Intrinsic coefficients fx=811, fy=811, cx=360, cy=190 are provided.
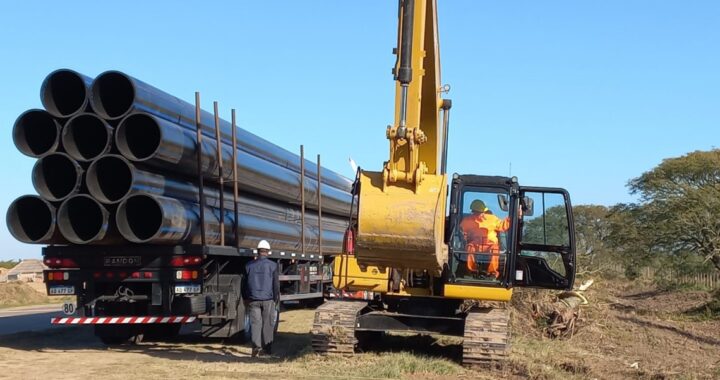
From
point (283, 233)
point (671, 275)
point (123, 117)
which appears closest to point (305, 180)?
point (283, 233)

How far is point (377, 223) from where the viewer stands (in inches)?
344

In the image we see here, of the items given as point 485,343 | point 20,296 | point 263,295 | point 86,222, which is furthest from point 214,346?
point 20,296

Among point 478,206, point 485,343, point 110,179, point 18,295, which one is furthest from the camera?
point 18,295

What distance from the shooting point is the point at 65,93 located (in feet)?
39.2

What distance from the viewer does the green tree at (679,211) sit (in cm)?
2831

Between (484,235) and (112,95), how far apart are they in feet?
18.7

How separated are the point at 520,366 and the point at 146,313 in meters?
5.72

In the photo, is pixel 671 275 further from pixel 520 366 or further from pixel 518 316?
pixel 520 366

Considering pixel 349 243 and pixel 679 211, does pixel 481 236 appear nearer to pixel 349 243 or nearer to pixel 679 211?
pixel 349 243

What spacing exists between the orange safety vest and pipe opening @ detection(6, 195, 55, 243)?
5.81m

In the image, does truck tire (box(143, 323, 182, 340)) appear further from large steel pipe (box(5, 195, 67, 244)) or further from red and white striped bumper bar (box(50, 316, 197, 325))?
large steel pipe (box(5, 195, 67, 244))

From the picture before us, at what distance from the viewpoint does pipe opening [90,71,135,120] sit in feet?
37.7

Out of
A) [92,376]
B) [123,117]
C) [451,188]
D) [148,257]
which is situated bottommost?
[92,376]

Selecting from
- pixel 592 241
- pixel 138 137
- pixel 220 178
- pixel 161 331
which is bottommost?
pixel 161 331
